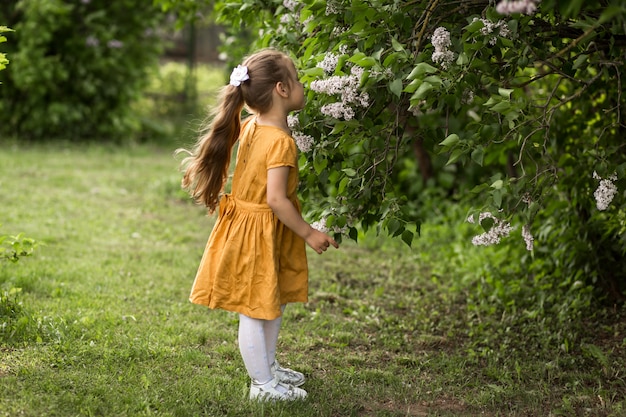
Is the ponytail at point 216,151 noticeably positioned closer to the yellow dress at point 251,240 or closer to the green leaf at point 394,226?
the yellow dress at point 251,240

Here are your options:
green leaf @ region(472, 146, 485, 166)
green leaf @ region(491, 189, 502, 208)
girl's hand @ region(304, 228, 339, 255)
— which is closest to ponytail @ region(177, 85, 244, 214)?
girl's hand @ region(304, 228, 339, 255)

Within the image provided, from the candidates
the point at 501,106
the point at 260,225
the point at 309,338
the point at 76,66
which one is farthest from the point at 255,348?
the point at 76,66

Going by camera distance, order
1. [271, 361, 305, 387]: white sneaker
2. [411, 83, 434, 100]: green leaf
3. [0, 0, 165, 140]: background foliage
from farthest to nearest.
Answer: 1. [0, 0, 165, 140]: background foliage
2. [271, 361, 305, 387]: white sneaker
3. [411, 83, 434, 100]: green leaf

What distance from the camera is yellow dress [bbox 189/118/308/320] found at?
10.3 feet

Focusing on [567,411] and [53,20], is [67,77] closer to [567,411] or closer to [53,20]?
[53,20]

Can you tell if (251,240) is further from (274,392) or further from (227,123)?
(274,392)

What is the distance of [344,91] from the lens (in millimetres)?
3000

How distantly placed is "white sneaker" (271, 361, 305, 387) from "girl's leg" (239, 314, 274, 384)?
0.60 ft

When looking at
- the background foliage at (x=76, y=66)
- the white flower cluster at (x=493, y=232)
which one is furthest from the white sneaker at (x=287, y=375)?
the background foliage at (x=76, y=66)

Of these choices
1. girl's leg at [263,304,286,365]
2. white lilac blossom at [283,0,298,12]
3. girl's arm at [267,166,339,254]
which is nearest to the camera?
girl's arm at [267,166,339,254]

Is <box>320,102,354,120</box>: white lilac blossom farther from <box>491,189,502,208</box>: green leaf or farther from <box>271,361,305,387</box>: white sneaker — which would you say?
<box>271,361,305,387</box>: white sneaker

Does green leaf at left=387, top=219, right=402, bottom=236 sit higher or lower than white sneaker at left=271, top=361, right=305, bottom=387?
higher

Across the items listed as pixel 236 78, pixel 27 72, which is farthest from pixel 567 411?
pixel 27 72

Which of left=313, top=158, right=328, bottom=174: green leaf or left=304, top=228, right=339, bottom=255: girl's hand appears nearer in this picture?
left=304, top=228, right=339, bottom=255: girl's hand
